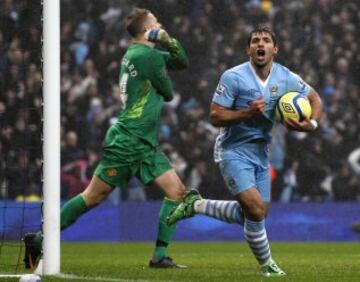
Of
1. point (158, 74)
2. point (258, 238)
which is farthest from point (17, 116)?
point (258, 238)

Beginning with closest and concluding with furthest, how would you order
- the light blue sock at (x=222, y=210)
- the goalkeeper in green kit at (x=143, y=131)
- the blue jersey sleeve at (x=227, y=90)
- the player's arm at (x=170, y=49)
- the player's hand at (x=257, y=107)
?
1. the player's hand at (x=257, y=107)
2. the blue jersey sleeve at (x=227, y=90)
3. the light blue sock at (x=222, y=210)
4. the player's arm at (x=170, y=49)
5. the goalkeeper in green kit at (x=143, y=131)

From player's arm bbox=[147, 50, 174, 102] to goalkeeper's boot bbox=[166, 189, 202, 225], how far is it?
112 centimetres

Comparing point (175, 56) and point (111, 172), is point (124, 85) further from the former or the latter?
point (111, 172)

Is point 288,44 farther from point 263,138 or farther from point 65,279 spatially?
point 65,279

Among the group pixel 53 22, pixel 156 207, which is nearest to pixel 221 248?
pixel 156 207

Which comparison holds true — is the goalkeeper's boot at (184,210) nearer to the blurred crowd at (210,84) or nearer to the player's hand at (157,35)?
the player's hand at (157,35)

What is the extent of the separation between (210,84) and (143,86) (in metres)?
8.73

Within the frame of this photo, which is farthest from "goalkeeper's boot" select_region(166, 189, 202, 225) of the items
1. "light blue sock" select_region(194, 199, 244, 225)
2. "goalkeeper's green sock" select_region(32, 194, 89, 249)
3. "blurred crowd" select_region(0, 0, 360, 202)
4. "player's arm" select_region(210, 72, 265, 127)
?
"blurred crowd" select_region(0, 0, 360, 202)

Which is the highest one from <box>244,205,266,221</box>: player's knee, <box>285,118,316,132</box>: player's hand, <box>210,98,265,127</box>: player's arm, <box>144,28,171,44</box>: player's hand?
<box>144,28,171,44</box>: player's hand

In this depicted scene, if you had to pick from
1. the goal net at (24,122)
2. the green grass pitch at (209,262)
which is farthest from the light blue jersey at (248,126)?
the goal net at (24,122)

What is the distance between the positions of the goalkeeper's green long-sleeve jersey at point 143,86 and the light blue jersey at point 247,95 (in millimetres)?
1253

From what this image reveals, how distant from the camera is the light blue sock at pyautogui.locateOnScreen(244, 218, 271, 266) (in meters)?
9.30

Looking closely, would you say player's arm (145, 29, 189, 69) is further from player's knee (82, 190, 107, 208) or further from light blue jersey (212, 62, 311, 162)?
player's knee (82, 190, 107, 208)

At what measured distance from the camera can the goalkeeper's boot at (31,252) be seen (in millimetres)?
9932
